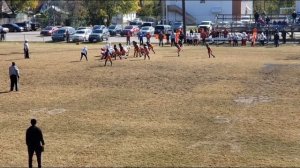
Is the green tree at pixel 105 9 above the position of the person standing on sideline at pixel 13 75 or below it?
above

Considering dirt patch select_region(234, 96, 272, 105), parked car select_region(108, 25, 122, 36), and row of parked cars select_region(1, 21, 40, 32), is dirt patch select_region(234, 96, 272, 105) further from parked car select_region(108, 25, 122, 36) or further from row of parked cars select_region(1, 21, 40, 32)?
row of parked cars select_region(1, 21, 40, 32)

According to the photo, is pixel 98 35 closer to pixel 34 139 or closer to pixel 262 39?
pixel 262 39

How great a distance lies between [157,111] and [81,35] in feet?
109

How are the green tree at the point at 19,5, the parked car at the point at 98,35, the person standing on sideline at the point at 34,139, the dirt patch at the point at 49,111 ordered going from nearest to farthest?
the person standing on sideline at the point at 34,139
the dirt patch at the point at 49,111
the parked car at the point at 98,35
the green tree at the point at 19,5


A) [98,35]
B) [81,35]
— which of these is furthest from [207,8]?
[81,35]

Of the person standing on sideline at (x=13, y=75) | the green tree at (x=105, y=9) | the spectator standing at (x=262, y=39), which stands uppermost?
the green tree at (x=105, y=9)

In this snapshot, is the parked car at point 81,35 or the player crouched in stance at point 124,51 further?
the parked car at point 81,35

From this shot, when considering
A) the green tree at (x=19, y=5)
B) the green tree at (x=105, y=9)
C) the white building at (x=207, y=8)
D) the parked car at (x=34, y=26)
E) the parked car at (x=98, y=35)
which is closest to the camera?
the parked car at (x=98, y=35)

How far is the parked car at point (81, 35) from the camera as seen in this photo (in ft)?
173

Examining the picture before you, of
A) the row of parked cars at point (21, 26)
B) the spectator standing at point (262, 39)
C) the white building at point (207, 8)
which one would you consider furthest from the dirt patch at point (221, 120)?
the white building at point (207, 8)

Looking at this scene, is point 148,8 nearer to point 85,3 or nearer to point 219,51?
point 85,3

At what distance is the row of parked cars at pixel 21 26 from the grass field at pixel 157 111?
37684mm

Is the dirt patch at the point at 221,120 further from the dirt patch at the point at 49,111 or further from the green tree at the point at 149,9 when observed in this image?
the green tree at the point at 149,9

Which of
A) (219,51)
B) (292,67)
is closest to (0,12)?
(219,51)
